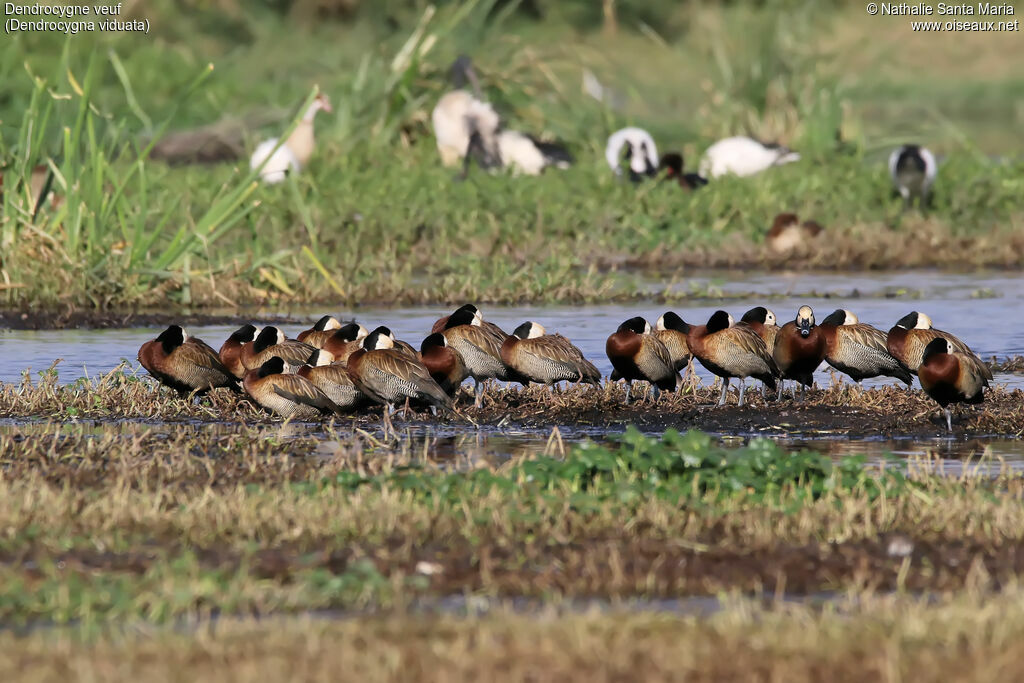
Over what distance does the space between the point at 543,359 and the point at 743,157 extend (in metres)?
14.1

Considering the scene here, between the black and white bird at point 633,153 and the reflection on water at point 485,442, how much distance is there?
1277 centimetres

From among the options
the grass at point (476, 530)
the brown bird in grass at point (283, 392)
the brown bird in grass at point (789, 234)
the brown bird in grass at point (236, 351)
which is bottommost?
the grass at point (476, 530)

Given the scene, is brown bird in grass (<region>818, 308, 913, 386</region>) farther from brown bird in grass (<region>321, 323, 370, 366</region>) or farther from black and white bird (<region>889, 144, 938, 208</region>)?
black and white bird (<region>889, 144, 938, 208</region>)

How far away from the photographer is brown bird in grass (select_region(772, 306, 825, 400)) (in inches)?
420

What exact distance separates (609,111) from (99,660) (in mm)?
21588

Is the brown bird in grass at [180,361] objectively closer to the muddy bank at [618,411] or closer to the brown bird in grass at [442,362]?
the muddy bank at [618,411]

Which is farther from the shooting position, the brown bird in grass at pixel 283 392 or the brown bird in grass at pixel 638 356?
the brown bird in grass at pixel 638 356

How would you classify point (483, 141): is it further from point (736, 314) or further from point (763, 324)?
point (763, 324)

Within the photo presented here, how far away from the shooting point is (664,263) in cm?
2039

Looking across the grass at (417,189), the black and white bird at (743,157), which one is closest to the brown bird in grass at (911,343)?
the grass at (417,189)

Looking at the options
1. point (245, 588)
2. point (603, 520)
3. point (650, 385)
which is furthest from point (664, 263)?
point (245, 588)

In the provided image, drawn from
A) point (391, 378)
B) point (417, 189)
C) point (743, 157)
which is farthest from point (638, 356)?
point (743, 157)

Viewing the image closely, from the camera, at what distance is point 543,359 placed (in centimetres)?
1076

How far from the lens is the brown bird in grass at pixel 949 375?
31.7 ft
